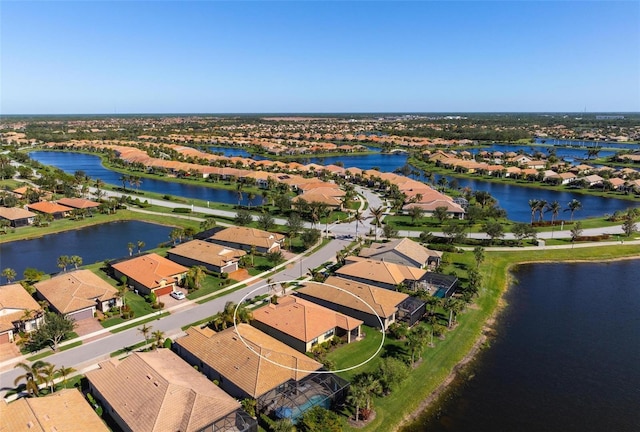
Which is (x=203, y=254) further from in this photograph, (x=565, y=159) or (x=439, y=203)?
(x=565, y=159)

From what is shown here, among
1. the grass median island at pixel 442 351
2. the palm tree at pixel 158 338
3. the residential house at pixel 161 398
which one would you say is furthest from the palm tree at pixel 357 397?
the palm tree at pixel 158 338

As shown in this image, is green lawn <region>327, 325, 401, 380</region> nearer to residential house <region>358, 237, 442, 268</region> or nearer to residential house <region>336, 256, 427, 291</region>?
residential house <region>336, 256, 427, 291</region>

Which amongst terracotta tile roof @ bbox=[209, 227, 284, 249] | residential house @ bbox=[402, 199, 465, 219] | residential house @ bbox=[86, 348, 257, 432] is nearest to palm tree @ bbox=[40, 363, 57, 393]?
residential house @ bbox=[86, 348, 257, 432]

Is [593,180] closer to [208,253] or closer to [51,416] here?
[208,253]

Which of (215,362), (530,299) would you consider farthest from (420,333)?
(530,299)

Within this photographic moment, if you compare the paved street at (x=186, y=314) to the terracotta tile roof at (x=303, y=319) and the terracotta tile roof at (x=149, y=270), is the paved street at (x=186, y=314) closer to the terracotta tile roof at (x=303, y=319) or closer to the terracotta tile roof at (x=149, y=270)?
the terracotta tile roof at (x=149, y=270)

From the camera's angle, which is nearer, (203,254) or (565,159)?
(203,254)
